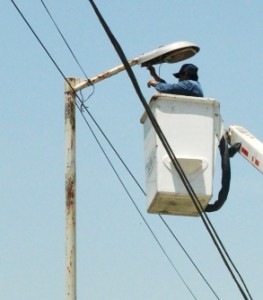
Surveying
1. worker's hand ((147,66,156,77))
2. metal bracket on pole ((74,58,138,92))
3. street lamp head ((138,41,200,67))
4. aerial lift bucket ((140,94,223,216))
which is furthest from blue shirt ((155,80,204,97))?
metal bracket on pole ((74,58,138,92))

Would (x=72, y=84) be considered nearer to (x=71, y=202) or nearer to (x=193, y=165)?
(x=71, y=202)

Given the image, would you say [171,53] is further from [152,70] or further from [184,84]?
[184,84]

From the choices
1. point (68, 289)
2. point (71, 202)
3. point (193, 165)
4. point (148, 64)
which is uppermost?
point (148, 64)

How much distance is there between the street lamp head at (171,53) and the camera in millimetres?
10727

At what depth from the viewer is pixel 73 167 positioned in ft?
37.5

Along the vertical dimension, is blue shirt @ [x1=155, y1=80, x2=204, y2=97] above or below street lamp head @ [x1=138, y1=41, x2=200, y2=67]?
below

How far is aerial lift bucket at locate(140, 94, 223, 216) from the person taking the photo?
1008 centimetres

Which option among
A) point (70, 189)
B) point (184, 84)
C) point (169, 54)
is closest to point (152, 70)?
point (169, 54)

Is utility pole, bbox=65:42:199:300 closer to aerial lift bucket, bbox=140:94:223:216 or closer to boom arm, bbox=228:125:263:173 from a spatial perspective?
aerial lift bucket, bbox=140:94:223:216

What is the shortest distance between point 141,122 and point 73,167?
3.46 feet

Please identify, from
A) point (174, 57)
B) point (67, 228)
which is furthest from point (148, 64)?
point (67, 228)

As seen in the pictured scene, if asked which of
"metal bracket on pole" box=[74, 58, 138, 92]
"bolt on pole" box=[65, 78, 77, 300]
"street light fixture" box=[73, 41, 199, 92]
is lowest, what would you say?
"bolt on pole" box=[65, 78, 77, 300]

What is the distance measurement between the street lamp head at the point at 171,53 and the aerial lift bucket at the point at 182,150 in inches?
26.4

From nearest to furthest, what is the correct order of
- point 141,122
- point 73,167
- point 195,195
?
1. point 195,195
2. point 141,122
3. point 73,167
